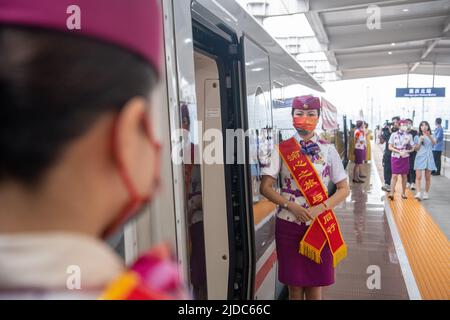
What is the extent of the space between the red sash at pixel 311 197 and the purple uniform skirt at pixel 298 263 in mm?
53

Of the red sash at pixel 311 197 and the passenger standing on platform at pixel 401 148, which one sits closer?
the red sash at pixel 311 197

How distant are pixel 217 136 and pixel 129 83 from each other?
1.99m

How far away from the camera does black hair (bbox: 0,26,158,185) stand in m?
0.38

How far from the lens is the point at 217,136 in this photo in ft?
7.94

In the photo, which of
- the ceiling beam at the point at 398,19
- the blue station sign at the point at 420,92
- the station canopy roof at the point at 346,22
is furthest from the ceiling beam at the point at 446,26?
the blue station sign at the point at 420,92

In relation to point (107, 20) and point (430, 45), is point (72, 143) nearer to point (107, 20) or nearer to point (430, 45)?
point (107, 20)

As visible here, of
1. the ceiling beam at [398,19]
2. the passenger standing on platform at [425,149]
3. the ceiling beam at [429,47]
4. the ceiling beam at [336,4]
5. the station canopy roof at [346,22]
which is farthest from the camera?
the ceiling beam at [429,47]

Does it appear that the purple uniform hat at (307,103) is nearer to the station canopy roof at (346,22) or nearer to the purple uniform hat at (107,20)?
the purple uniform hat at (107,20)

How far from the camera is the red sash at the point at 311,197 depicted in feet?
8.07

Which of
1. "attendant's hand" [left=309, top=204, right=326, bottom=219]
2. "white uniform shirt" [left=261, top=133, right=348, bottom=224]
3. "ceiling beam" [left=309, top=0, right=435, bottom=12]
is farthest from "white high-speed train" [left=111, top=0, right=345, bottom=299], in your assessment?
"ceiling beam" [left=309, top=0, right=435, bottom=12]

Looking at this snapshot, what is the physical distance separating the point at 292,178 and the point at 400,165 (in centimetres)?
541

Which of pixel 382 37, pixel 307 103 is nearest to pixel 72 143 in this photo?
pixel 307 103

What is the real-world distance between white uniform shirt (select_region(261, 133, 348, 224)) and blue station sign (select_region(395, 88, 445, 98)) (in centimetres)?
1293
